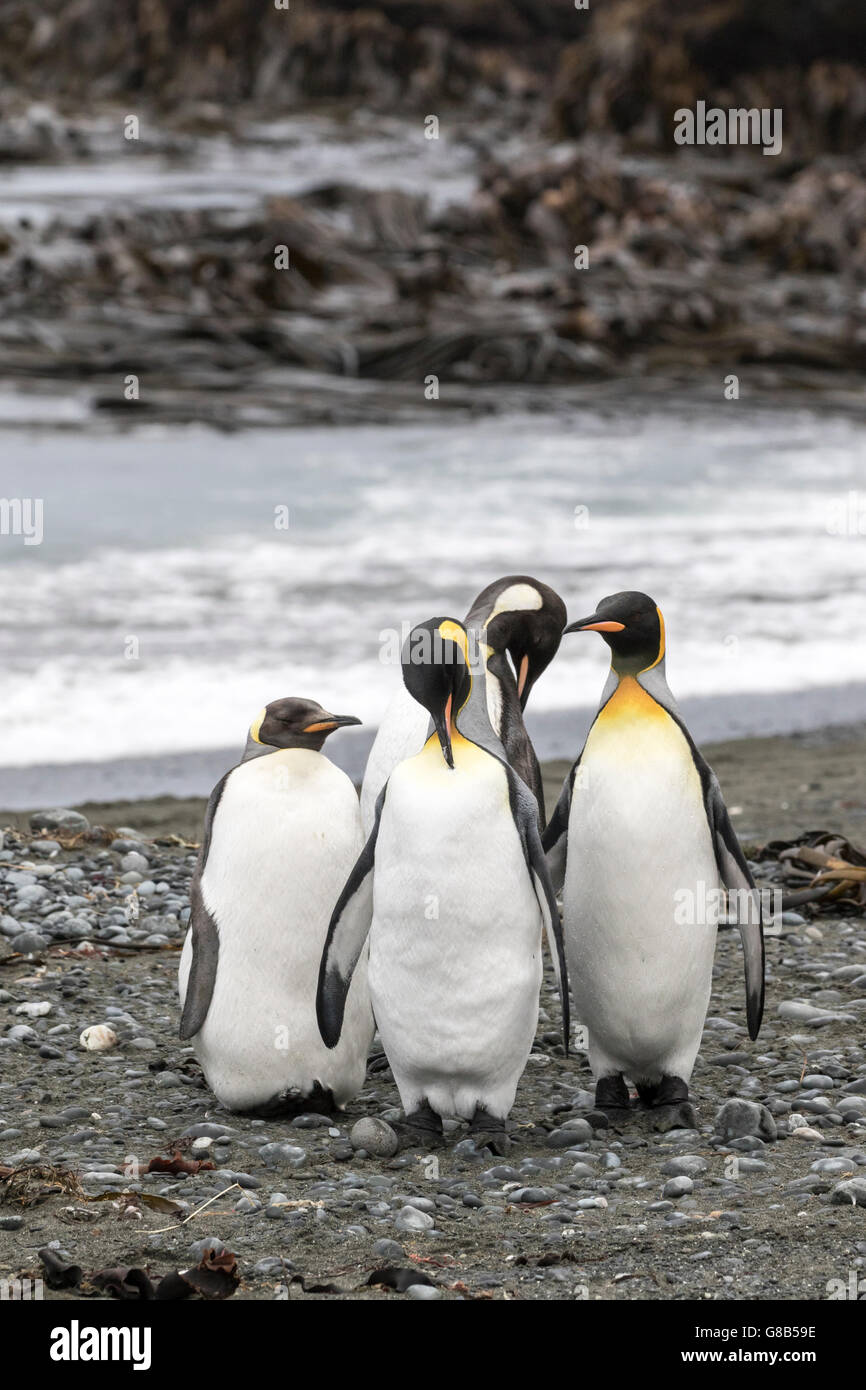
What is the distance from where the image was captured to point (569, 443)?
16375mm

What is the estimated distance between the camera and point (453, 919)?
11.8 ft

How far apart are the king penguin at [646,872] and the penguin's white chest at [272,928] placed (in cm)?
53

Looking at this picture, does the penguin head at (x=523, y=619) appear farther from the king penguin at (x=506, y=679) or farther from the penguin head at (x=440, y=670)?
the penguin head at (x=440, y=670)

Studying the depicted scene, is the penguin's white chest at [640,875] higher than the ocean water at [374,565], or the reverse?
the ocean water at [374,565]

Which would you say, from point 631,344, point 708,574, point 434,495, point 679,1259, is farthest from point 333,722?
point 631,344

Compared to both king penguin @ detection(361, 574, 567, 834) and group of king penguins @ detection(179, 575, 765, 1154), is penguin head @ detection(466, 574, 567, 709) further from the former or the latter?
group of king penguins @ detection(179, 575, 765, 1154)

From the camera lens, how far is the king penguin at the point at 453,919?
11.8ft

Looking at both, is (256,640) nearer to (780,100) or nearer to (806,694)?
(806,694)

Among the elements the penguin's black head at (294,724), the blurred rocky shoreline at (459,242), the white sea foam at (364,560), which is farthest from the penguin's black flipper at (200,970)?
the blurred rocky shoreline at (459,242)

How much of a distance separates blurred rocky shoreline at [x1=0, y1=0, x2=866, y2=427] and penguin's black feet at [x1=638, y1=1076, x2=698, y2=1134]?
13179 mm

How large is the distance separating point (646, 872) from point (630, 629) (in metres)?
0.50

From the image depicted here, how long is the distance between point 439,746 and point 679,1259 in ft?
3.67

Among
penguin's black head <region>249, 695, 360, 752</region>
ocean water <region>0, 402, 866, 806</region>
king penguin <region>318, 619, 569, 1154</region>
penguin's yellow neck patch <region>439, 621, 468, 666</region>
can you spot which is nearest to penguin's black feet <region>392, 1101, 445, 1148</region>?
king penguin <region>318, 619, 569, 1154</region>

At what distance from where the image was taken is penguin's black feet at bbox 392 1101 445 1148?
3.64m
